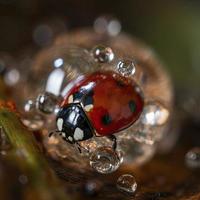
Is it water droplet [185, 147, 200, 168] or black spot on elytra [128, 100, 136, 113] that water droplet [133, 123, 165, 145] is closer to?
black spot on elytra [128, 100, 136, 113]

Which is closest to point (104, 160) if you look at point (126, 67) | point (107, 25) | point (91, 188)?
point (91, 188)

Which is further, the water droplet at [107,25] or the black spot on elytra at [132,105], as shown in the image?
the water droplet at [107,25]

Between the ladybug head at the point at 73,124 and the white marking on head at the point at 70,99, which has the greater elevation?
the white marking on head at the point at 70,99

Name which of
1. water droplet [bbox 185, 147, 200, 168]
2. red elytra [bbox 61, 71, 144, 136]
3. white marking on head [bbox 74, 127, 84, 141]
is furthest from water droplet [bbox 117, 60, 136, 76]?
water droplet [bbox 185, 147, 200, 168]

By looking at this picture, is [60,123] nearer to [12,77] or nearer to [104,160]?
[104,160]

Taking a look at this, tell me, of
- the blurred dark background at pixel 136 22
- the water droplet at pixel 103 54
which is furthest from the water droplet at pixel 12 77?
the water droplet at pixel 103 54

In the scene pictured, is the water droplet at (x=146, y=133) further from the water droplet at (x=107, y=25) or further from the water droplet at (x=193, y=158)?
the water droplet at (x=107, y=25)
